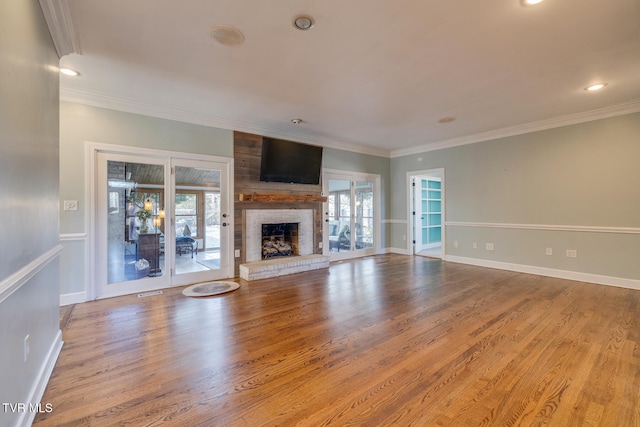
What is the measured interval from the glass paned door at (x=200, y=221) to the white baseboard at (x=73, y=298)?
1044 mm

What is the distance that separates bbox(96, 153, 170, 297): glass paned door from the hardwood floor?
0.34 metres

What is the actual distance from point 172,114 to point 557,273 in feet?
20.8

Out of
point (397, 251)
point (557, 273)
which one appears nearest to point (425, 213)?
point (397, 251)

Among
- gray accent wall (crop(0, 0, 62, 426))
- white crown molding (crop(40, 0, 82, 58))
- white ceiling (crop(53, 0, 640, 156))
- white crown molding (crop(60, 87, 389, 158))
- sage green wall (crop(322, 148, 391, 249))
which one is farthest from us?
sage green wall (crop(322, 148, 391, 249))

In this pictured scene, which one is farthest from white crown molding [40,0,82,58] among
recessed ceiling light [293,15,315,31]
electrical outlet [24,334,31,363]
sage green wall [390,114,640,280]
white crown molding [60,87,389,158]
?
sage green wall [390,114,640,280]

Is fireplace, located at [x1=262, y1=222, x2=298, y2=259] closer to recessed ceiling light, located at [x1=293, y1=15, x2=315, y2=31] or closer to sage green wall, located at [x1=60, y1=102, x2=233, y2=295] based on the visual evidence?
sage green wall, located at [x1=60, y1=102, x2=233, y2=295]

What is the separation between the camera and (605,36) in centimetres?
236

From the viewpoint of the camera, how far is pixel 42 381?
1.74 meters

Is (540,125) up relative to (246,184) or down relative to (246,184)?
up

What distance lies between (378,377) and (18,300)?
206 centimetres

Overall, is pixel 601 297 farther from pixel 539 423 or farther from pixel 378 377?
pixel 378 377

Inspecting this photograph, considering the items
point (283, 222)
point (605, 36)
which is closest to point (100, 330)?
point (283, 222)

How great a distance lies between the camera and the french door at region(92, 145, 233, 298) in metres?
3.63

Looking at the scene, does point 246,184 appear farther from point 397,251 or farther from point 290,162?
point 397,251
